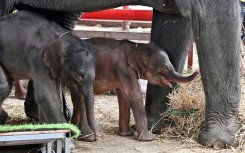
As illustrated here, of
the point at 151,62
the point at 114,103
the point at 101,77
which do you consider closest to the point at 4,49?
the point at 101,77

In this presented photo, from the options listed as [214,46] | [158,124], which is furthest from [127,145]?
[214,46]

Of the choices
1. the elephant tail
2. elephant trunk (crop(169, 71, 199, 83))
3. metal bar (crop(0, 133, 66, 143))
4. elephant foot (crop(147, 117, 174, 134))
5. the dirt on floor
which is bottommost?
the dirt on floor

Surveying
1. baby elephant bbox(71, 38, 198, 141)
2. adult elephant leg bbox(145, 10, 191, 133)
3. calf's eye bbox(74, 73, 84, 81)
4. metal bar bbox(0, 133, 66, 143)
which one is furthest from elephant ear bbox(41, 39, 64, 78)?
adult elephant leg bbox(145, 10, 191, 133)

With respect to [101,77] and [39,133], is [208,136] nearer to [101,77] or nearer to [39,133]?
[101,77]

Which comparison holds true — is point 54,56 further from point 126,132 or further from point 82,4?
point 126,132

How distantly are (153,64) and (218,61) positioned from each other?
387mm

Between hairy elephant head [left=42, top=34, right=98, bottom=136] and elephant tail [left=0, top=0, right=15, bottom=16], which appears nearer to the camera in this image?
hairy elephant head [left=42, top=34, right=98, bottom=136]

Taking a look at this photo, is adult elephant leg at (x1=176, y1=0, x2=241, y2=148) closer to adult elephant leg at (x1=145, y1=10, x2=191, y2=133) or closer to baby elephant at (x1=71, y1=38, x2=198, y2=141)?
baby elephant at (x1=71, y1=38, x2=198, y2=141)

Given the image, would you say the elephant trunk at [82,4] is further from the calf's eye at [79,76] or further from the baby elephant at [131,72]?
the calf's eye at [79,76]

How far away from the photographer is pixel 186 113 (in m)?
4.01

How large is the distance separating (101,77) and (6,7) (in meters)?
0.73

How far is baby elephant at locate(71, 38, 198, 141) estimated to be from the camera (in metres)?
3.66

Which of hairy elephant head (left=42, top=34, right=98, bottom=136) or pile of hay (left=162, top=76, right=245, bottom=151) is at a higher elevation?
hairy elephant head (left=42, top=34, right=98, bottom=136)

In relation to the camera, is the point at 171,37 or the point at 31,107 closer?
the point at 171,37
